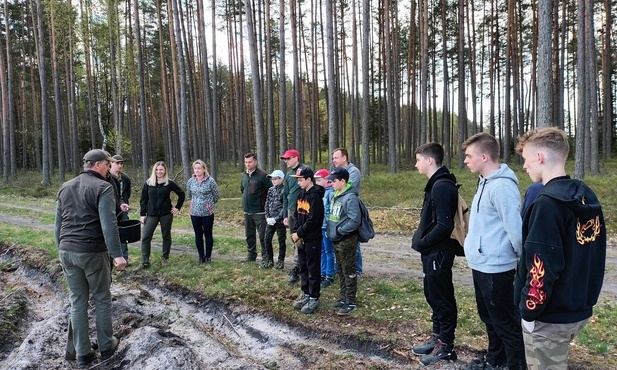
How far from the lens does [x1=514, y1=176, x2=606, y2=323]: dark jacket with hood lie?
247 centimetres

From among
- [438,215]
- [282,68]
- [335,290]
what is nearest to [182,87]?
[282,68]

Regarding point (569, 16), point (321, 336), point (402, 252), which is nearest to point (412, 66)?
point (569, 16)

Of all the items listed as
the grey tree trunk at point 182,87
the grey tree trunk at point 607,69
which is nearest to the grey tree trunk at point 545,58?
the grey tree trunk at point 182,87

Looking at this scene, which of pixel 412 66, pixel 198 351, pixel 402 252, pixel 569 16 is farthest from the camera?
pixel 412 66

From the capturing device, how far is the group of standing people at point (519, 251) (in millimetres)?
2494

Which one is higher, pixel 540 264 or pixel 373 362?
pixel 540 264

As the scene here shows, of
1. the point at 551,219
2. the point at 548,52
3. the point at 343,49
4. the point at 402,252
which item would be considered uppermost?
the point at 343,49

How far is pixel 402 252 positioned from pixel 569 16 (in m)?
24.3

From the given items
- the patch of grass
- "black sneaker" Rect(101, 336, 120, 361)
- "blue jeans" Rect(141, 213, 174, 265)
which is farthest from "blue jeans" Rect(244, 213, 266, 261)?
"black sneaker" Rect(101, 336, 120, 361)

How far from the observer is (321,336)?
4.98 m

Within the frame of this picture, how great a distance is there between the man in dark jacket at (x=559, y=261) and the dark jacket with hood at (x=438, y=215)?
131 cm

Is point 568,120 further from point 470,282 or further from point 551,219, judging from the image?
point 551,219

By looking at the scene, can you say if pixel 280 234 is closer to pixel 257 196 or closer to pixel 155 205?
pixel 257 196

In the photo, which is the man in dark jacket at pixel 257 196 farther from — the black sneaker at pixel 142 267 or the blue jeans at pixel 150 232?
the black sneaker at pixel 142 267
